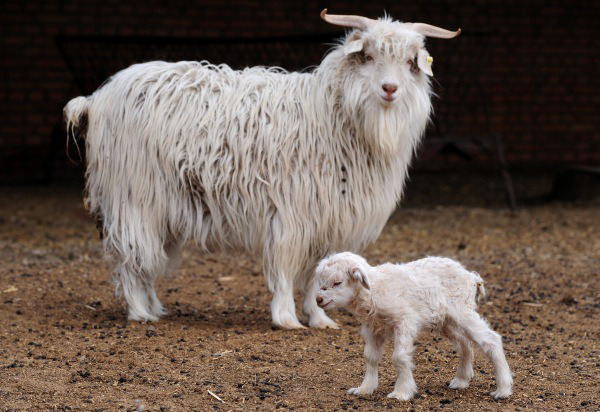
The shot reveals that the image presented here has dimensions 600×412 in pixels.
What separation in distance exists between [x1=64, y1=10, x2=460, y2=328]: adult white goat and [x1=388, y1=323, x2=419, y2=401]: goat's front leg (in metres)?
1.31

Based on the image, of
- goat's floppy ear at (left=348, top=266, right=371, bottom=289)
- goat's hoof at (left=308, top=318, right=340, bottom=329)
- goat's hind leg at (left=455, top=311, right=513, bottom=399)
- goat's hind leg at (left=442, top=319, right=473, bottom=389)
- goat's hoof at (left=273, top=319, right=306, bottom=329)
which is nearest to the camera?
goat's floppy ear at (left=348, top=266, right=371, bottom=289)

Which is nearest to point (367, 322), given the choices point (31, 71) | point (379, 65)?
point (379, 65)

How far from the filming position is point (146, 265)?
16.9 feet

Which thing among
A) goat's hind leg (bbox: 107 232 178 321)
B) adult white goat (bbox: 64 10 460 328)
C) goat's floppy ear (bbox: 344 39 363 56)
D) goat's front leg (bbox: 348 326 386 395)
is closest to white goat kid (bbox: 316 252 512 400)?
goat's front leg (bbox: 348 326 386 395)

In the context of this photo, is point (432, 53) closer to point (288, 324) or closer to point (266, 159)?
point (266, 159)

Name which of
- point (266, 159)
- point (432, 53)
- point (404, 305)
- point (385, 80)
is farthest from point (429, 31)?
point (432, 53)

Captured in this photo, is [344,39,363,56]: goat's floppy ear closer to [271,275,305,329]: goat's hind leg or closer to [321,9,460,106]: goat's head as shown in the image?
[321,9,460,106]: goat's head

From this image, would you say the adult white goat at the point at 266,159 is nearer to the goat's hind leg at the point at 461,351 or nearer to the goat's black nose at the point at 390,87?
the goat's black nose at the point at 390,87

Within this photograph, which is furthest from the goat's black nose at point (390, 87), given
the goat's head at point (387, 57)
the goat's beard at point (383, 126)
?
the goat's beard at point (383, 126)

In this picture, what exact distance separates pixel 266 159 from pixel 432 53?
289 inches

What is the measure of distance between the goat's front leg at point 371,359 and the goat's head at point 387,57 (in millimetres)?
1463

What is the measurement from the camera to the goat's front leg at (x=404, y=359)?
3.77m

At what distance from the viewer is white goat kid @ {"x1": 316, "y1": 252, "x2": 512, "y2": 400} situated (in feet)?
12.4

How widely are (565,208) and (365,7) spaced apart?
4.01m
